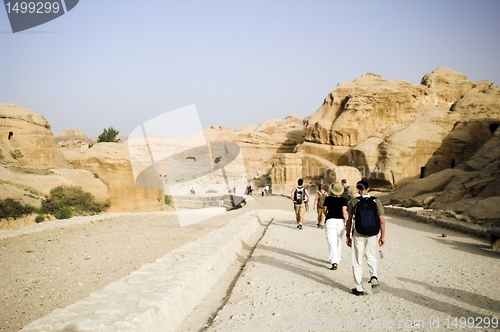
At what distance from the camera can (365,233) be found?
4805 mm

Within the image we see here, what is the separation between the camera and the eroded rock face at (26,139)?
16797 mm

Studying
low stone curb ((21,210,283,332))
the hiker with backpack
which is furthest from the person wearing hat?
low stone curb ((21,210,283,332))

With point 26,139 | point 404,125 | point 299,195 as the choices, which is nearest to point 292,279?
point 299,195

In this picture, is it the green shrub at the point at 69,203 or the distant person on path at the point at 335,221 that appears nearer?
the distant person on path at the point at 335,221

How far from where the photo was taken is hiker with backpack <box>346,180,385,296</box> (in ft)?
15.8

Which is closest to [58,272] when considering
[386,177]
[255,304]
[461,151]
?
[255,304]

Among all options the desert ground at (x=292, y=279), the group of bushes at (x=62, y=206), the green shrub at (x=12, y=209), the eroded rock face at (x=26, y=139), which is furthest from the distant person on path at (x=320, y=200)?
the eroded rock face at (x=26, y=139)

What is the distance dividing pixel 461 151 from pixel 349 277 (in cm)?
2707

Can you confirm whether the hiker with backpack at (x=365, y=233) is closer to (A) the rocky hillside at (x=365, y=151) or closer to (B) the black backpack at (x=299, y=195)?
(B) the black backpack at (x=299, y=195)

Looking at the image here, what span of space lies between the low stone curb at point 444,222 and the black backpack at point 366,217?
6635 mm

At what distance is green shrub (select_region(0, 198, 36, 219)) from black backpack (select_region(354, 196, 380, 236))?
11316 mm

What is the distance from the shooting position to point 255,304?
4.56 meters

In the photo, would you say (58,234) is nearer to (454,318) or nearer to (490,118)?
(454,318)

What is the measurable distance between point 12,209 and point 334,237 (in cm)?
1070
